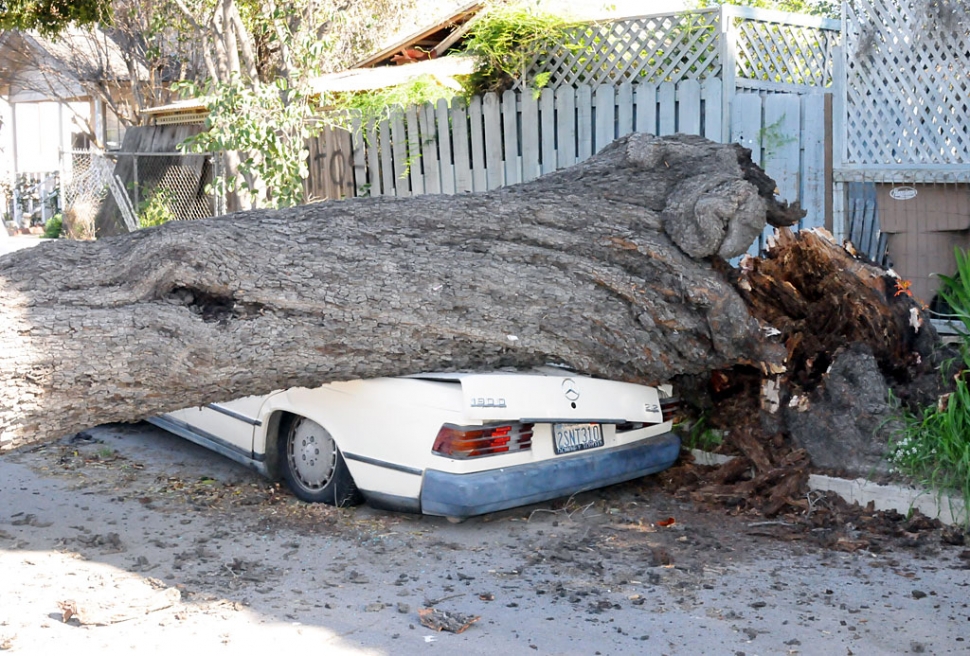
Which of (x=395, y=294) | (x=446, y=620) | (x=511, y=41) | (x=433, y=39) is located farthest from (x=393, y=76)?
(x=446, y=620)

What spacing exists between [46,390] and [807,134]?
234 inches

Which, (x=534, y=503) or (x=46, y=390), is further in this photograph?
(x=534, y=503)

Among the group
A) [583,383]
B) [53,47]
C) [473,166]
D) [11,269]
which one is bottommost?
[583,383]

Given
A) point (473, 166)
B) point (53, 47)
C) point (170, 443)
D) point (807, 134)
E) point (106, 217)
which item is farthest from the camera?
point (53, 47)

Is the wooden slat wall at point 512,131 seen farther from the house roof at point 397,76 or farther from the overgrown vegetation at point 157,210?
the overgrown vegetation at point 157,210

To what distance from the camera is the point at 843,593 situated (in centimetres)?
461

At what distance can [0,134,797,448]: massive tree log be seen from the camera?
4.92 meters

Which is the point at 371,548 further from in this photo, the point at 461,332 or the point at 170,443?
the point at 170,443

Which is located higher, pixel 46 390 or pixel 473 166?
pixel 473 166

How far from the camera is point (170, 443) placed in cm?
746

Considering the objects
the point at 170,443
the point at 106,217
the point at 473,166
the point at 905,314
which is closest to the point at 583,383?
the point at 905,314

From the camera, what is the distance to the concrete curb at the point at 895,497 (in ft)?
17.8

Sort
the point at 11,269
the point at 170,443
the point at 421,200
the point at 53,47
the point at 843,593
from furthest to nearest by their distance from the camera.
A: the point at 53,47
the point at 170,443
the point at 421,200
the point at 11,269
the point at 843,593

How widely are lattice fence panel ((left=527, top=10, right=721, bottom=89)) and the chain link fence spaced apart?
4.91 metres
